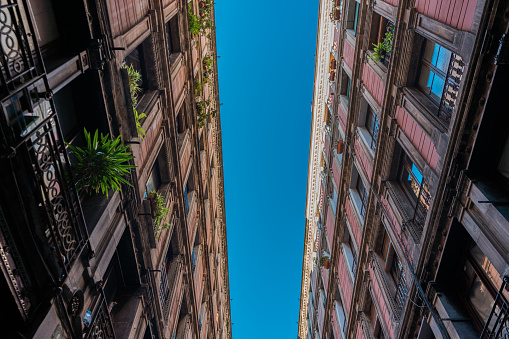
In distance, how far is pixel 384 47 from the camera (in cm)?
1423

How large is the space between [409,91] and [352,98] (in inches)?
259

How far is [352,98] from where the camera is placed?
18.8 metres

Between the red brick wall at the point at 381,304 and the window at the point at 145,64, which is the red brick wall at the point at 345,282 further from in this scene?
the window at the point at 145,64

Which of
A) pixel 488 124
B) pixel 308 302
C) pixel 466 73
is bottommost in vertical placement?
pixel 308 302

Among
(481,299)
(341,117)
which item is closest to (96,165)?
(481,299)

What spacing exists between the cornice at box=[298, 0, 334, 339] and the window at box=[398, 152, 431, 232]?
15294 mm

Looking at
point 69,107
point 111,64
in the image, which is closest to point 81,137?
point 69,107

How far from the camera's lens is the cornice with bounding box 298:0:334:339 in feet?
90.4

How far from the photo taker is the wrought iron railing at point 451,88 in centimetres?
959

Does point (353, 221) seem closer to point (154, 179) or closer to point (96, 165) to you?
point (154, 179)

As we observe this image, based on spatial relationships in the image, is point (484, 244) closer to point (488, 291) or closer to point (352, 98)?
point (488, 291)

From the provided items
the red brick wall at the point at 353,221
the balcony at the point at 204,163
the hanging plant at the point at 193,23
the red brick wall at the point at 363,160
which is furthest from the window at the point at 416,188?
the balcony at the point at 204,163

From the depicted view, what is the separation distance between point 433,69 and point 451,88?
64.4 inches

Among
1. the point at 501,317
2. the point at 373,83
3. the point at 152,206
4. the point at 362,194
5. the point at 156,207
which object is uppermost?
the point at 373,83
